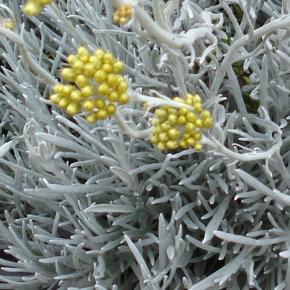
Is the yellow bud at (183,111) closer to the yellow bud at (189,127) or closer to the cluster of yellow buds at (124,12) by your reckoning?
the yellow bud at (189,127)

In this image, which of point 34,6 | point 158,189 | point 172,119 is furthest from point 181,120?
point 158,189

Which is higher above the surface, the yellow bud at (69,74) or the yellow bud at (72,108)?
the yellow bud at (69,74)

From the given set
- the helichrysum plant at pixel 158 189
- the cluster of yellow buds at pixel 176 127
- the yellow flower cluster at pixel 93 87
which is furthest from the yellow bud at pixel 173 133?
the helichrysum plant at pixel 158 189

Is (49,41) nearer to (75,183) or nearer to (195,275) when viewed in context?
(75,183)

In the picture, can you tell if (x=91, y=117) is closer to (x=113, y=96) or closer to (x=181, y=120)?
(x=113, y=96)

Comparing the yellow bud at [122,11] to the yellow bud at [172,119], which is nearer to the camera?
the yellow bud at [122,11]

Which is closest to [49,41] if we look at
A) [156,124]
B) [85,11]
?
[85,11]

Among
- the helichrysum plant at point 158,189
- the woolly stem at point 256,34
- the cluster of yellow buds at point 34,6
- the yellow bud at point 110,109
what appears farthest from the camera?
the helichrysum plant at point 158,189
